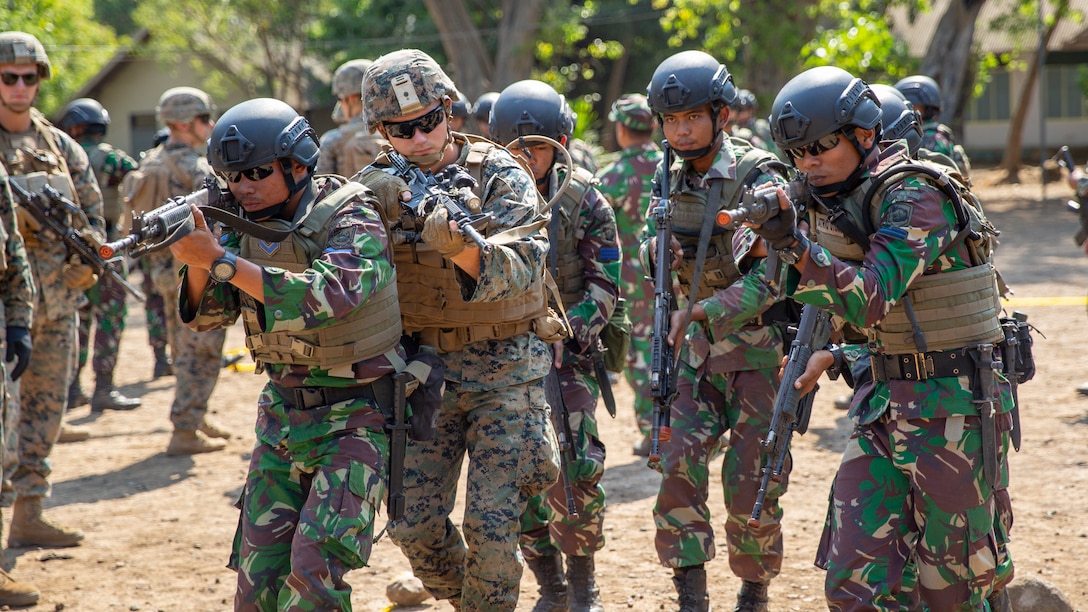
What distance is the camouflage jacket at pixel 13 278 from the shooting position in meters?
5.35

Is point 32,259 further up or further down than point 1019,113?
further down

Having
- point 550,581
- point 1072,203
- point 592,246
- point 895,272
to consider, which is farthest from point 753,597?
point 1072,203

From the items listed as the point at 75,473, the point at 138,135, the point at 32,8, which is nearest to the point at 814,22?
the point at 32,8

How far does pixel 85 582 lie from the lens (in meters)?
5.88

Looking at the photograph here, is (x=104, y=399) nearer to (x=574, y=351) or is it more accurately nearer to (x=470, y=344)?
(x=574, y=351)

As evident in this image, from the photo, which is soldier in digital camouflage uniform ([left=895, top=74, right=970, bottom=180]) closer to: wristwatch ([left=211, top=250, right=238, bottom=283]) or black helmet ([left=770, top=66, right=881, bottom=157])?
black helmet ([left=770, top=66, right=881, bottom=157])

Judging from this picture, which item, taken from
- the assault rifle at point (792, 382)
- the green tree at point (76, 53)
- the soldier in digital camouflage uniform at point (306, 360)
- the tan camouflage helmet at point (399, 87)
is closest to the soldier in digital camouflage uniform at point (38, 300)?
the soldier in digital camouflage uniform at point (306, 360)

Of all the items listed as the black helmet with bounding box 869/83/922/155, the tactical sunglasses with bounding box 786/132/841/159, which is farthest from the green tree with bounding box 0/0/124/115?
the tactical sunglasses with bounding box 786/132/841/159

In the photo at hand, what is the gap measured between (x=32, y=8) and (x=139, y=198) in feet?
24.6

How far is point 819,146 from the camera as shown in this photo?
3766mm

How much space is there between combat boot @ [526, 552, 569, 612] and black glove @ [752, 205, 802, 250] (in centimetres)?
228

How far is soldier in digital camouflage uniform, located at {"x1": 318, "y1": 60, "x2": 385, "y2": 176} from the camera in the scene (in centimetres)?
776

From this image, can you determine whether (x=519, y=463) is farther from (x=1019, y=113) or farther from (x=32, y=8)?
(x=1019, y=113)

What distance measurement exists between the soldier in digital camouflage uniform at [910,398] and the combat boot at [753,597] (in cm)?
109
